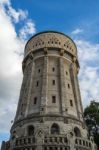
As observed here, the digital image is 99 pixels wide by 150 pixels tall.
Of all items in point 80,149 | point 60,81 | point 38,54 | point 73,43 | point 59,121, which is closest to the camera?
point 80,149

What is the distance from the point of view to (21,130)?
37500mm

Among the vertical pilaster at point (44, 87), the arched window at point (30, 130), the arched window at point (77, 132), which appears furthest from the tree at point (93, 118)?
the arched window at point (30, 130)

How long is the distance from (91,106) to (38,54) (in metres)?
14.0

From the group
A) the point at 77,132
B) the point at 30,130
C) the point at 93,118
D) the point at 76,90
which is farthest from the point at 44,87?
the point at 93,118

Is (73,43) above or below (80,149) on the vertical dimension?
above

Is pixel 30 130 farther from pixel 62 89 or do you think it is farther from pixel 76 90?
pixel 76 90

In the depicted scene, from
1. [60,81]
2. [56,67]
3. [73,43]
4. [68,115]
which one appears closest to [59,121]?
[68,115]

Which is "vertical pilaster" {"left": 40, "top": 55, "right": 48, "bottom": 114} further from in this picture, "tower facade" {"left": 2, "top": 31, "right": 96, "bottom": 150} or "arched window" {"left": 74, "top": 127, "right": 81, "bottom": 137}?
"arched window" {"left": 74, "top": 127, "right": 81, "bottom": 137}

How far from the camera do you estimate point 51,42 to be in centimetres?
4603

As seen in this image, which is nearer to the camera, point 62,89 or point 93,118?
point 62,89

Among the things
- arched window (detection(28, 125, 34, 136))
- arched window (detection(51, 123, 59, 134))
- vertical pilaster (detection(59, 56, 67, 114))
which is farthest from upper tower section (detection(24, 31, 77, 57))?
arched window (detection(51, 123, 59, 134))

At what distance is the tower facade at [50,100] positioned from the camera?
112 feet

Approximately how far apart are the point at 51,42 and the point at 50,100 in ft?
39.4

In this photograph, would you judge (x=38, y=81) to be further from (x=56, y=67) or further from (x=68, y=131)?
(x=68, y=131)
